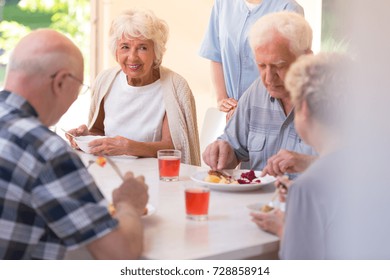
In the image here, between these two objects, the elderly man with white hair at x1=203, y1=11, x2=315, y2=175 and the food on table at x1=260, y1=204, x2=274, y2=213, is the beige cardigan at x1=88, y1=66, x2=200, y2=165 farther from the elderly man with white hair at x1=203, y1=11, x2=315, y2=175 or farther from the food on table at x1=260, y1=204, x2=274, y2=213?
the food on table at x1=260, y1=204, x2=274, y2=213

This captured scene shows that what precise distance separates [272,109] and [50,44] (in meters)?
0.83

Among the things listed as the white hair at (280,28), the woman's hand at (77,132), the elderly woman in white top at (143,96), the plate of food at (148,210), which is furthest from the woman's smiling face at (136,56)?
the plate of food at (148,210)

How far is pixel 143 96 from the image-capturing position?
93.6 inches

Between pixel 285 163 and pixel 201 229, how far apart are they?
0.31 m

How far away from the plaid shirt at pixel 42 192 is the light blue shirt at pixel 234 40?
1177mm

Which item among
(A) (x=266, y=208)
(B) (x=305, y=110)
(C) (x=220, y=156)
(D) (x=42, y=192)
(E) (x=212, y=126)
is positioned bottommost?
(E) (x=212, y=126)

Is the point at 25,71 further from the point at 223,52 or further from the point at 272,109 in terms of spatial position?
the point at 223,52

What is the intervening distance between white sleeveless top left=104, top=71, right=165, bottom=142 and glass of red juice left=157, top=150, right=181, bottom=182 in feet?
1.68

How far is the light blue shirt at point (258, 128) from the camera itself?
1.84 m

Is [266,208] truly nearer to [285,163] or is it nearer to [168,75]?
[285,163]

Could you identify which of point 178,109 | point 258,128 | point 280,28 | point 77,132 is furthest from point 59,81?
point 178,109

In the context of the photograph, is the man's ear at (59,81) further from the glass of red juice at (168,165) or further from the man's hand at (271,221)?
the glass of red juice at (168,165)

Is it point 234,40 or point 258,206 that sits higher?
point 234,40
